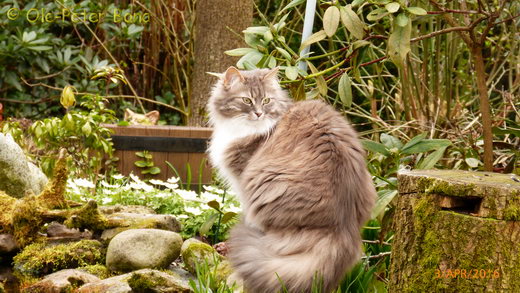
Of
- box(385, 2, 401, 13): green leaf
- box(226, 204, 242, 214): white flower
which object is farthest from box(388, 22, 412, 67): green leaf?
box(226, 204, 242, 214): white flower

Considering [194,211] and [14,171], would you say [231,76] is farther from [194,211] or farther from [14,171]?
[14,171]

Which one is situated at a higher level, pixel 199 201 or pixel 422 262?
pixel 422 262

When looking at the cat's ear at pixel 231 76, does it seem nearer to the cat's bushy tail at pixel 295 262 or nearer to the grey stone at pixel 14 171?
the cat's bushy tail at pixel 295 262

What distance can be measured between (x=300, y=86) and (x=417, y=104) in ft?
6.78

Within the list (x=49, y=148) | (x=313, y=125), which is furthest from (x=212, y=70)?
(x=313, y=125)

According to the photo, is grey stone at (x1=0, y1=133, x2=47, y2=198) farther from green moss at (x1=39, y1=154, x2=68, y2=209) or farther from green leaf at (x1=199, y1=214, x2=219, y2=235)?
green leaf at (x1=199, y1=214, x2=219, y2=235)

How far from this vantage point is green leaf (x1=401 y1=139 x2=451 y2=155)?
10.9 feet

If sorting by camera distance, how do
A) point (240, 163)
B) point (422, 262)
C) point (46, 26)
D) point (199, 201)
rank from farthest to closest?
point (46, 26), point (199, 201), point (240, 163), point (422, 262)

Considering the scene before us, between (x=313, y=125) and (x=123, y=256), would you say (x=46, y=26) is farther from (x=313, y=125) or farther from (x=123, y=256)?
(x=313, y=125)

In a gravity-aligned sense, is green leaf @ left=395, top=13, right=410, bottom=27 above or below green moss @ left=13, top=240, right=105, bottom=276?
above

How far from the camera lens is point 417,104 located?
5.46m

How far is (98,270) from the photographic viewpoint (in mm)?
3812

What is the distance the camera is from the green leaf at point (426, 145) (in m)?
3.33

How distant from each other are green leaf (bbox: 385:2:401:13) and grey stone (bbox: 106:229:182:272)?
1.77 metres
